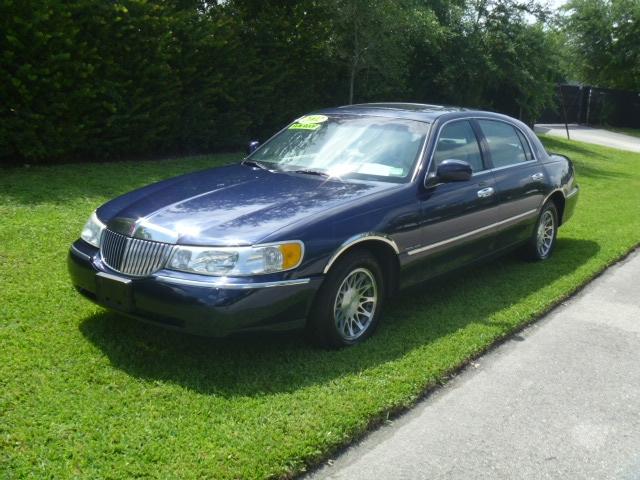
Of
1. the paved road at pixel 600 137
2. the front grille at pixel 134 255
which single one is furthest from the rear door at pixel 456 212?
the paved road at pixel 600 137

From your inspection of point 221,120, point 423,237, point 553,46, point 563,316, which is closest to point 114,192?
point 221,120

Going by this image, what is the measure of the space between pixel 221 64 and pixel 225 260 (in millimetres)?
8254

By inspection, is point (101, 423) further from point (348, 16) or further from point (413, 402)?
point (348, 16)

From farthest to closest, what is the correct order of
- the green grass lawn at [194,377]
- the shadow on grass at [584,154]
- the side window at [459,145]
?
the shadow on grass at [584,154] < the side window at [459,145] < the green grass lawn at [194,377]

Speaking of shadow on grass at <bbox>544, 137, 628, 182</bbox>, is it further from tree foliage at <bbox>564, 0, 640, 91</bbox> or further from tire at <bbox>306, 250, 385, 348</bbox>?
tree foliage at <bbox>564, 0, 640, 91</bbox>

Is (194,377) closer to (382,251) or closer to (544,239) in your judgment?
(382,251)

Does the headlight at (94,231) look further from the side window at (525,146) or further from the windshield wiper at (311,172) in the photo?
the side window at (525,146)

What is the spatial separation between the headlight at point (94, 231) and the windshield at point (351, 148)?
149 cm

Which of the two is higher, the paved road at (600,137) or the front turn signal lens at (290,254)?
the front turn signal lens at (290,254)

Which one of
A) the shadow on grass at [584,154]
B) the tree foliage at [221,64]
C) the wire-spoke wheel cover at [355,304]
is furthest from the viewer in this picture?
the shadow on grass at [584,154]

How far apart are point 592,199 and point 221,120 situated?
21.1ft

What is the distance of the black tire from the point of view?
6.98 metres

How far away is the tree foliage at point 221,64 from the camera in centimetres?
879

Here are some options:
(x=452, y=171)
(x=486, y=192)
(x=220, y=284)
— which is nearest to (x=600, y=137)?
(x=486, y=192)
